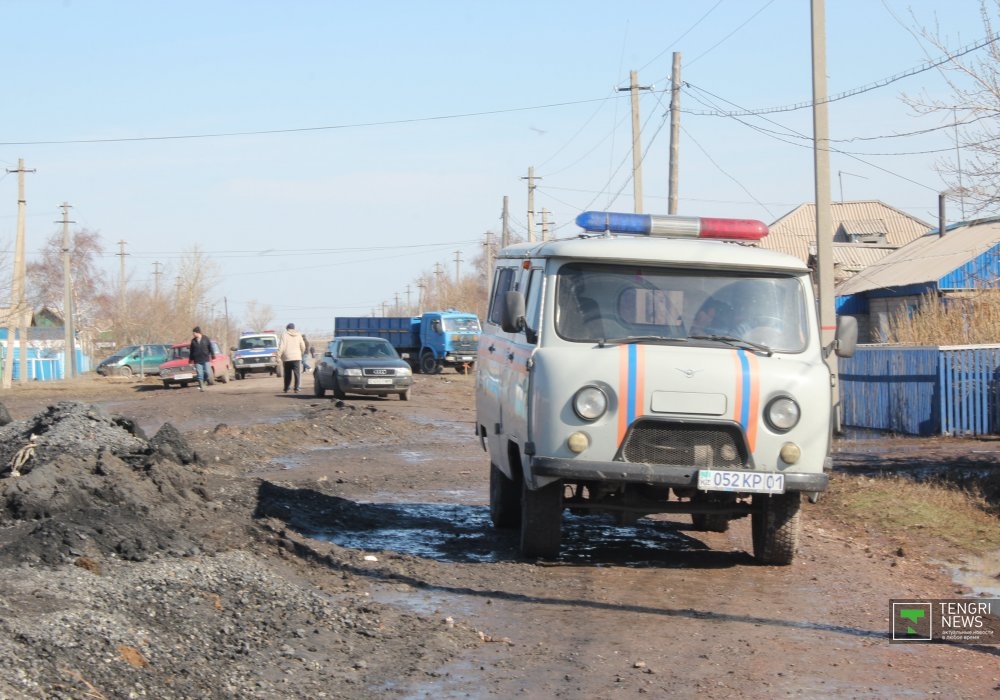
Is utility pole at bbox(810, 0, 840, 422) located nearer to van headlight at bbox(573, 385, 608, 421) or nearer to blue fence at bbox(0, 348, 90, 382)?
van headlight at bbox(573, 385, 608, 421)

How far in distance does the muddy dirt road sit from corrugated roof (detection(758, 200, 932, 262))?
Answer: 5689cm

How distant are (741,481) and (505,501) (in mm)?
2892

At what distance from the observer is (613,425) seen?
809 cm

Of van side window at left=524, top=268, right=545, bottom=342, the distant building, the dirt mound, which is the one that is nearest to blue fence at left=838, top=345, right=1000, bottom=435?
the dirt mound

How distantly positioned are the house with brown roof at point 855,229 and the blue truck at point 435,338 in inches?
871

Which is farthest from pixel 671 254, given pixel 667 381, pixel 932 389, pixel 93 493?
pixel 932 389

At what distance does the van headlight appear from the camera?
807 centimetres

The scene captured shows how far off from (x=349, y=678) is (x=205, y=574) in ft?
6.36

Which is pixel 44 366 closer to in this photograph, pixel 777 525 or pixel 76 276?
pixel 76 276

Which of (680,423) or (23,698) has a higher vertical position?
(680,423)

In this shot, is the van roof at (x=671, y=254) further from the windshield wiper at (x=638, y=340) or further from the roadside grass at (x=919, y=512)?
the roadside grass at (x=919, y=512)

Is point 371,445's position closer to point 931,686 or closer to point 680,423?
point 680,423

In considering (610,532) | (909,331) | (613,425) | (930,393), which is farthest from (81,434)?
(909,331)

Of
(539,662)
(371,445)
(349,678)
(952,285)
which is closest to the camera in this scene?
(349,678)
